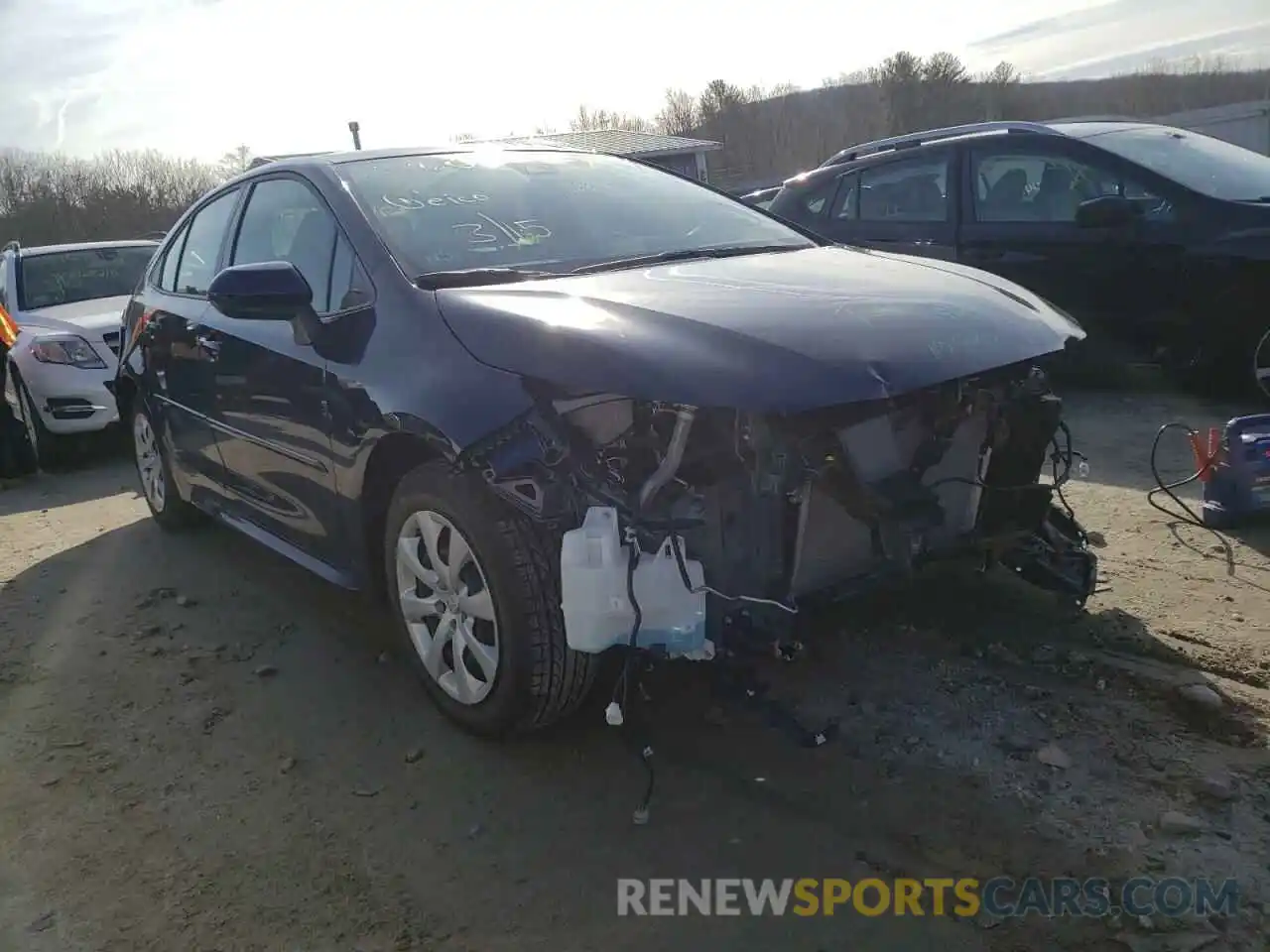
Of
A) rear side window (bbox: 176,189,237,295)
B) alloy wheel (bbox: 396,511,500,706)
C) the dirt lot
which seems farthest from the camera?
rear side window (bbox: 176,189,237,295)

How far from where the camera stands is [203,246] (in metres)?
4.57

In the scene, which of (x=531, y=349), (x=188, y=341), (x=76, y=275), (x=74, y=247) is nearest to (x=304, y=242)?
(x=188, y=341)

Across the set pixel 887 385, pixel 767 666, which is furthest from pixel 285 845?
pixel 887 385

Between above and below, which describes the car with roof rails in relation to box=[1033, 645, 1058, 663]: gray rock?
above

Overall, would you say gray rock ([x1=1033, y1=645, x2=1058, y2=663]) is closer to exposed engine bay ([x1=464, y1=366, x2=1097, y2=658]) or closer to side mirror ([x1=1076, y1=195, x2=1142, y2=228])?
exposed engine bay ([x1=464, y1=366, x2=1097, y2=658])

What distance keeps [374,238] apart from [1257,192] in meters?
5.21

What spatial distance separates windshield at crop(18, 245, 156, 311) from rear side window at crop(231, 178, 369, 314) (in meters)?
5.00

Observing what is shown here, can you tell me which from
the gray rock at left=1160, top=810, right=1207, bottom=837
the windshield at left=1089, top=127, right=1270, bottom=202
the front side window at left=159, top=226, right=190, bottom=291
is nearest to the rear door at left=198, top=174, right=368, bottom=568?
the front side window at left=159, top=226, right=190, bottom=291

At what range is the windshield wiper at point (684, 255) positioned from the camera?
3.19 metres

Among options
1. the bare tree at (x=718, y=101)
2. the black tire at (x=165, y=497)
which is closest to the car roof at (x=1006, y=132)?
the black tire at (x=165, y=497)

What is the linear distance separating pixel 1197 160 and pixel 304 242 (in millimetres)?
5429

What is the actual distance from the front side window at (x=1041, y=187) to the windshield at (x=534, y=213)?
3162 mm

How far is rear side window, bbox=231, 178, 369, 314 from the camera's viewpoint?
3.24 metres

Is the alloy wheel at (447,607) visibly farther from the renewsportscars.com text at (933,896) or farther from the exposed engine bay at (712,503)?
the renewsportscars.com text at (933,896)
